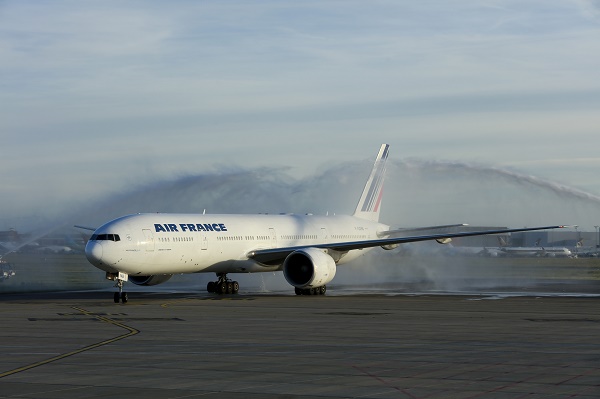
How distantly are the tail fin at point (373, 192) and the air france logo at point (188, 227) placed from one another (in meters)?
15.6

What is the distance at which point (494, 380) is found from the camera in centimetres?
1677

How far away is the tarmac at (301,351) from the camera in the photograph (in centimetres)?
1603

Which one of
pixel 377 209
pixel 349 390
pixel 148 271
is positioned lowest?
pixel 349 390

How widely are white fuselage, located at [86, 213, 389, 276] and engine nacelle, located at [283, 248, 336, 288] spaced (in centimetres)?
276

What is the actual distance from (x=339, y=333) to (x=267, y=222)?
85.7 feet

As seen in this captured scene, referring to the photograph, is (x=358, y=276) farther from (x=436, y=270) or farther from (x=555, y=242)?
(x=555, y=242)

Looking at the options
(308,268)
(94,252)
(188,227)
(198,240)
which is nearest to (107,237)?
(94,252)

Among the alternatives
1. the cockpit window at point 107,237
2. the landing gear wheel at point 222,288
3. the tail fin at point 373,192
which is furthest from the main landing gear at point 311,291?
the tail fin at point 373,192

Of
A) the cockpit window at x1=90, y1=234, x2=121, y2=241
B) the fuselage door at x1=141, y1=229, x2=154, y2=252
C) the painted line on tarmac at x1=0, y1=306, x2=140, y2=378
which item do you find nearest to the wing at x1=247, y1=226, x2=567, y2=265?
the fuselage door at x1=141, y1=229, x2=154, y2=252

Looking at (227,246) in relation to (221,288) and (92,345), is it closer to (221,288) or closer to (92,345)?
(221,288)

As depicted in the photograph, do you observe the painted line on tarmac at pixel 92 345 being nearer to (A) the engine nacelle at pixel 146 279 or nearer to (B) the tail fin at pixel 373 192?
(A) the engine nacelle at pixel 146 279

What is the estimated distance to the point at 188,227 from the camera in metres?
45.5

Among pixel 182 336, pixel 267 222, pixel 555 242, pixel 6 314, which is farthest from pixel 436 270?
pixel 555 242

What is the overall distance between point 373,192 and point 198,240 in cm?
1948
